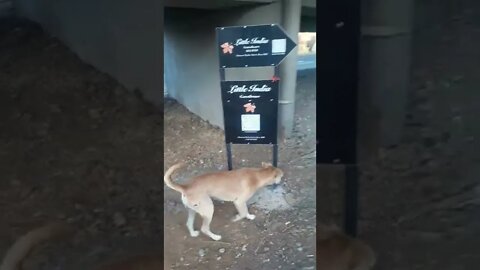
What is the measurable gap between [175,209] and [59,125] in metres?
0.25

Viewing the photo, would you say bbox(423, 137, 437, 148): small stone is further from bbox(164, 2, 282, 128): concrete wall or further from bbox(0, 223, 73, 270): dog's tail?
bbox(0, 223, 73, 270): dog's tail

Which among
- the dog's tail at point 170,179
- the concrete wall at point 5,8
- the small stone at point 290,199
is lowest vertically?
the small stone at point 290,199

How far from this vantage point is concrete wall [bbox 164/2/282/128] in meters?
1.07

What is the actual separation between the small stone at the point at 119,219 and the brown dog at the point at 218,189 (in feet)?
0.34

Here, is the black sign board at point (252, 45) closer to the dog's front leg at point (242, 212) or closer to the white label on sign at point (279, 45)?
the white label on sign at point (279, 45)

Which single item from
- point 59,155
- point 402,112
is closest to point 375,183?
point 402,112

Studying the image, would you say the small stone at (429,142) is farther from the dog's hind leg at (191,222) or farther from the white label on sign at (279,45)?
the dog's hind leg at (191,222)

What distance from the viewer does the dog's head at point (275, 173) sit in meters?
1.09

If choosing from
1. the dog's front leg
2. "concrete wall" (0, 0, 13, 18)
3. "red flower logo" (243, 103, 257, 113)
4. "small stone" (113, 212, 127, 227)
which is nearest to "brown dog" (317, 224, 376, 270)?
the dog's front leg

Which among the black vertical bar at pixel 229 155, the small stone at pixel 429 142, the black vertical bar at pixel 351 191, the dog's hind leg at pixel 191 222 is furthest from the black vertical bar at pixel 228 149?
the small stone at pixel 429 142

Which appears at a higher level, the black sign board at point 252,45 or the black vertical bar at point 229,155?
the black sign board at point 252,45

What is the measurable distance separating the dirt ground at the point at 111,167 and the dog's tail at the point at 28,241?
0.04 ft

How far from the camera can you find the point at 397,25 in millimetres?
1053

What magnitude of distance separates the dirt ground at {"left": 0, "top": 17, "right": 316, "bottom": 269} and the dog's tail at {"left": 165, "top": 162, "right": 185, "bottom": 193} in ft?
0.04
